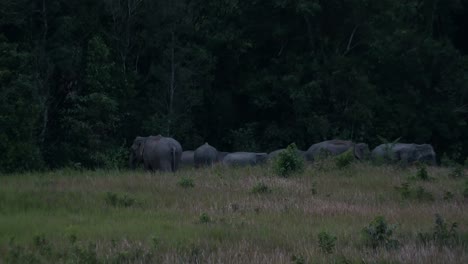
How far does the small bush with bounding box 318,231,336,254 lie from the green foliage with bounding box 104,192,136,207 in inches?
184

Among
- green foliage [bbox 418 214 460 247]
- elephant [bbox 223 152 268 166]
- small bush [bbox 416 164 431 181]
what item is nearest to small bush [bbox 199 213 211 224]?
green foliage [bbox 418 214 460 247]

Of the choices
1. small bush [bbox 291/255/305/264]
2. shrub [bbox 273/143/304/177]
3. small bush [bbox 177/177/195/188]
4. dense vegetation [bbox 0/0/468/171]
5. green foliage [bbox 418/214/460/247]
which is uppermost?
dense vegetation [bbox 0/0/468/171]

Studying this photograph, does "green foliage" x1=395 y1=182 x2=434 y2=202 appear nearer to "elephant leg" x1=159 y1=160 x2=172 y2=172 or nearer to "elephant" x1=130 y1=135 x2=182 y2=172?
"elephant" x1=130 y1=135 x2=182 y2=172

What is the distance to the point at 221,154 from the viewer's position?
29.2 meters

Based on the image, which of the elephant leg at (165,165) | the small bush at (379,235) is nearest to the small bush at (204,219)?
the small bush at (379,235)

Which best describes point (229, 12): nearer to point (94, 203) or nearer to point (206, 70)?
point (206, 70)

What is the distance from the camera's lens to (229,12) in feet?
111

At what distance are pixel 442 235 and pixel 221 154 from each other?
63.3 ft

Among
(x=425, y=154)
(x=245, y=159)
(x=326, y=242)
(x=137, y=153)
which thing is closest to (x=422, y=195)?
(x=326, y=242)

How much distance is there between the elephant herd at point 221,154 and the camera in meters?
23.1

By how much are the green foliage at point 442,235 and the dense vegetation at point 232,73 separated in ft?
56.2

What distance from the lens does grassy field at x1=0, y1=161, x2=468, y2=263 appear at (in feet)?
30.7

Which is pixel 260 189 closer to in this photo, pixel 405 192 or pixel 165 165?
pixel 405 192

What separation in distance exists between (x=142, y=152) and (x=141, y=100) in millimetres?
8379
